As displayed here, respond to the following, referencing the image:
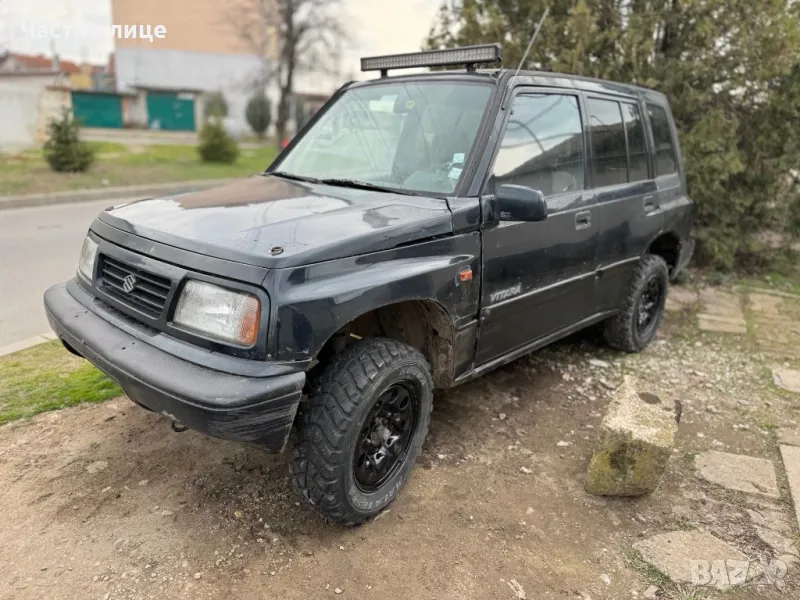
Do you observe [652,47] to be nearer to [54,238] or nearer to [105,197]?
[54,238]

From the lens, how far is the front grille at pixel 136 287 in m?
2.43

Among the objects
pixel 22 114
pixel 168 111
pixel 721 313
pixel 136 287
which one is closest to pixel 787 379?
pixel 721 313

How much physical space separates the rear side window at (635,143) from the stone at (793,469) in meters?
1.96

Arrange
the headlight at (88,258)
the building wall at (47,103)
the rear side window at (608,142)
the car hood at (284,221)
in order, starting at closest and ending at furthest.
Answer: the car hood at (284,221), the headlight at (88,258), the rear side window at (608,142), the building wall at (47,103)

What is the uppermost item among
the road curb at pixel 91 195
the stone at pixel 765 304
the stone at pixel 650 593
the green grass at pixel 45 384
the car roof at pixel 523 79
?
the car roof at pixel 523 79

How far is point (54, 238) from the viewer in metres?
7.71

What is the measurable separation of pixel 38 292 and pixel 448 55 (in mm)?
4251

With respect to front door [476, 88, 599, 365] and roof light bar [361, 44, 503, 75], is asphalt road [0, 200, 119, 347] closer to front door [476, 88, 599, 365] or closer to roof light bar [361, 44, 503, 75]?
roof light bar [361, 44, 503, 75]

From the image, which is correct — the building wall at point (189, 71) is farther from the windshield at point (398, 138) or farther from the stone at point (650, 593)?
the stone at point (650, 593)

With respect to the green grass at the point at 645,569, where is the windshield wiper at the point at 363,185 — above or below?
above

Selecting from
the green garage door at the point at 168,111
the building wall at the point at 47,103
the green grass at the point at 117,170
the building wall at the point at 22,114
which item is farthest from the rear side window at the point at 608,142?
the green garage door at the point at 168,111

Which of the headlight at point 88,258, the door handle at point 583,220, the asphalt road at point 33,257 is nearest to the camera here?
the headlight at point 88,258

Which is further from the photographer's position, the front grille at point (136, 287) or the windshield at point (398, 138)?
the windshield at point (398, 138)

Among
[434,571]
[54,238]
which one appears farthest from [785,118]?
[54,238]
